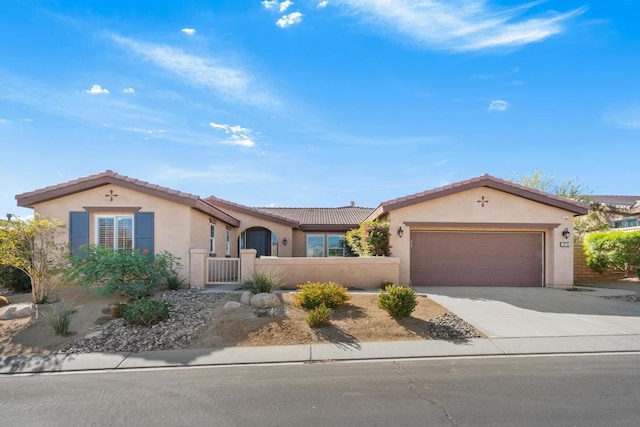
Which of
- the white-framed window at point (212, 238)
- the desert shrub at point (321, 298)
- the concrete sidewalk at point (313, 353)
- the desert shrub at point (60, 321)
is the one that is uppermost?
the white-framed window at point (212, 238)

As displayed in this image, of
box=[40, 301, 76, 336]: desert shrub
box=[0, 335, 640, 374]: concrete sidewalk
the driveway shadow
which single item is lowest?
box=[0, 335, 640, 374]: concrete sidewalk

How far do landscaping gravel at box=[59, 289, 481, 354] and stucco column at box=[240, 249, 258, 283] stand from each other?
10.2ft

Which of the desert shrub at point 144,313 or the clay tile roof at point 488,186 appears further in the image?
the clay tile roof at point 488,186

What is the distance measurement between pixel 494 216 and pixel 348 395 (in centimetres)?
1186

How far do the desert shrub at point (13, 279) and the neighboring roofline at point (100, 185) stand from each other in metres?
2.20

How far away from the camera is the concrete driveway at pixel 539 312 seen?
8.62m

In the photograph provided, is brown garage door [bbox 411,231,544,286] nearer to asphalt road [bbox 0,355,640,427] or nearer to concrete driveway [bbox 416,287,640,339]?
concrete driveway [bbox 416,287,640,339]

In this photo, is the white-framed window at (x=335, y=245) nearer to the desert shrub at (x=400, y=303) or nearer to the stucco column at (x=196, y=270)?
the stucco column at (x=196, y=270)

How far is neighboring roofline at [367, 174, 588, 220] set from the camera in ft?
48.2

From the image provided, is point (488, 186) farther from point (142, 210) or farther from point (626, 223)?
point (626, 223)

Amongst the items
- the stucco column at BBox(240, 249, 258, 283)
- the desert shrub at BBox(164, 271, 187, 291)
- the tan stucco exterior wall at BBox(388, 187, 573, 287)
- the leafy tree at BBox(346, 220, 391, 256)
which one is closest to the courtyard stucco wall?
the stucco column at BBox(240, 249, 258, 283)

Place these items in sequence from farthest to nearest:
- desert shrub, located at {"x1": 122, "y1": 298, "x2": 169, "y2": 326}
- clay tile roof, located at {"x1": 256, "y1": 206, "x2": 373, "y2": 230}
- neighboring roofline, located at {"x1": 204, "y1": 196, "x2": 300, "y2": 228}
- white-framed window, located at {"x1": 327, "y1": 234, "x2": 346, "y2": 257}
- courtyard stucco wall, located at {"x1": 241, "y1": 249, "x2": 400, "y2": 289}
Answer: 1. white-framed window, located at {"x1": 327, "y1": 234, "x2": 346, "y2": 257}
2. clay tile roof, located at {"x1": 256, "y1": 206, "x2": 373, "y2": 230}
3. neighboring roofline, located at {"x1": 204, "y1": 196, "x2": 300, "y2": 228}
4. courtyard stucco wall, located at {"x1": 241, "y1": 249, "x2": 400, "y2": 289}
5. desert shrub, located at {"x1": 122, "y1": 298, "x2": 169, "y2": 326}

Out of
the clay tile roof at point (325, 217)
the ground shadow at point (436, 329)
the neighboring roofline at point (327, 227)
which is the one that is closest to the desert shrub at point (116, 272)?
the ground shadow at point (436, 329)

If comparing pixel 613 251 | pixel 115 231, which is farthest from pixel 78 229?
pixel 613 251
